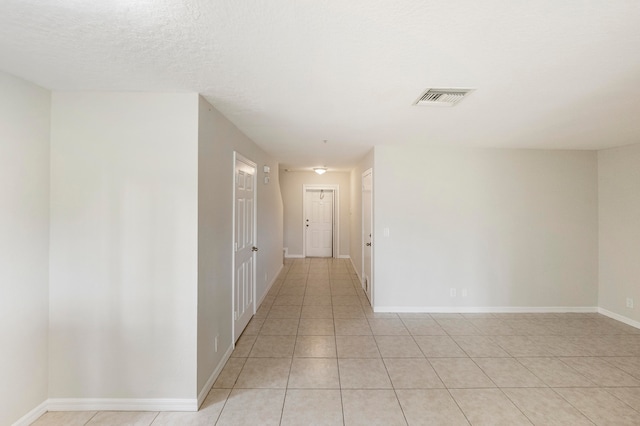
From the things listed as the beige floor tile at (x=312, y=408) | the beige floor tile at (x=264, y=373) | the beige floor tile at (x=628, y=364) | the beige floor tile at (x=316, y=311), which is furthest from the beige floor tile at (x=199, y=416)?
the beige floor tile at (x=628, y=364)

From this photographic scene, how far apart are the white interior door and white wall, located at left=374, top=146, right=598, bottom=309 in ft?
1.07

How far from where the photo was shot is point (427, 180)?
4031 mm

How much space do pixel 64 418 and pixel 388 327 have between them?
312 centimetres

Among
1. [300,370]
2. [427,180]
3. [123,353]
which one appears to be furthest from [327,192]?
[123,353]

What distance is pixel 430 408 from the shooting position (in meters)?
2.13

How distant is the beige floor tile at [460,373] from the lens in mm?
2416

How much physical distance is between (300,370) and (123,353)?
1452mm

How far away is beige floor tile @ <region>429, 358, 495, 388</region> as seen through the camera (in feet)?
7.93

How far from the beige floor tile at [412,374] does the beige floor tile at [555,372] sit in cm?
96

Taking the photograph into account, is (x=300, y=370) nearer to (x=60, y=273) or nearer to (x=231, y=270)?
(x=231, y=270)

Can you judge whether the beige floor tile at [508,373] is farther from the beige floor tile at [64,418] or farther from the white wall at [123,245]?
the beige floor tile at [64,418]

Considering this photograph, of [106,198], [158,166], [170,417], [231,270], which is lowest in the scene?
[170,417]

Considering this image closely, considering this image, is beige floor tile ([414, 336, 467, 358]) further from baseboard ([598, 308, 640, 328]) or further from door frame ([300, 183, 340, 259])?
door frame ([300, 183, 340, 259])

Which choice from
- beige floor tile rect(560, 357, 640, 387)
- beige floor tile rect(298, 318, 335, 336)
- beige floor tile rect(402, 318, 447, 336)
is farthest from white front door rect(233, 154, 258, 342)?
beige floor tile rect(560, 357, 640, 387)
